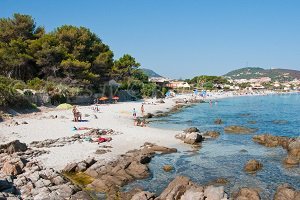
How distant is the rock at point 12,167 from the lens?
1453 centimetres

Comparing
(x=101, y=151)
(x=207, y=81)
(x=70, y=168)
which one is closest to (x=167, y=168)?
(x=101, y=151)

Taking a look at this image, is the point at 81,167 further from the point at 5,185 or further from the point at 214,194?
the point at 214,194

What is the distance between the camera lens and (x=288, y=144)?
2320cm

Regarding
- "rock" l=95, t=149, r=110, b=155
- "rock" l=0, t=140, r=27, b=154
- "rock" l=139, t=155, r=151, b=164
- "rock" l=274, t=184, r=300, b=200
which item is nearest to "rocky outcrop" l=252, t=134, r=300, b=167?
"rock" l=274, t=184, r=300, b=200

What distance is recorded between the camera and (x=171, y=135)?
27.4m

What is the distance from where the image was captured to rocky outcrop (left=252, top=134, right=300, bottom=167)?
19.1m

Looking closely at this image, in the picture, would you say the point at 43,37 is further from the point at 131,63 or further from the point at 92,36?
the point at 131,63

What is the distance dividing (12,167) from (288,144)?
17.4 m

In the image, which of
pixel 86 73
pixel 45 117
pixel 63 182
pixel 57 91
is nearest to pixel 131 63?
pixel 86 73

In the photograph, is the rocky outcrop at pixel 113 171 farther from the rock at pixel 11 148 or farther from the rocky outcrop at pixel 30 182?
the rock at pixel 11 148

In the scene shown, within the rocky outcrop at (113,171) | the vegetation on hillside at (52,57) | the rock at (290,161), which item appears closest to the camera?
the rocky outcrop at (113,171)

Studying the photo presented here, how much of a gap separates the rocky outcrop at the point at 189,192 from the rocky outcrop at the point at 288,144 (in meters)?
7.96

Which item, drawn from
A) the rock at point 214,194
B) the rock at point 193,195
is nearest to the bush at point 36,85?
the rock at point 193,195

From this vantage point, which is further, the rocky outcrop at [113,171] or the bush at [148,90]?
the bush at [148,90]
